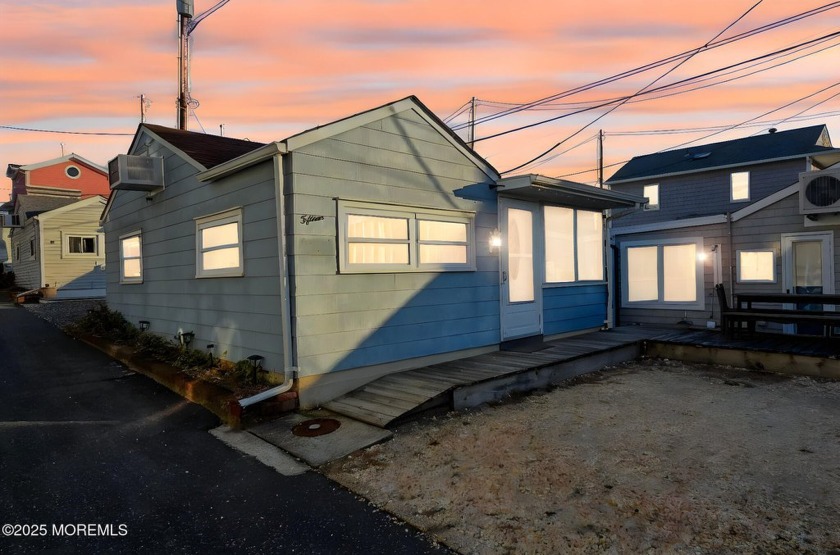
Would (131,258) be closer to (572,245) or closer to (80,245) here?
(572,245)

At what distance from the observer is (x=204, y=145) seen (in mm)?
9008

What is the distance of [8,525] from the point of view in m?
3.27

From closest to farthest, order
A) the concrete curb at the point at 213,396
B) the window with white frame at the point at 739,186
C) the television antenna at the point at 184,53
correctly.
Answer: the concrete curb at the point at 213,396, the television antenna at the point at 184,53, the window with white frame at the point at 739,186

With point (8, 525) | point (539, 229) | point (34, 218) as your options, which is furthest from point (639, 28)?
point (34, 218)

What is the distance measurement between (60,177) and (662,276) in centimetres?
3547

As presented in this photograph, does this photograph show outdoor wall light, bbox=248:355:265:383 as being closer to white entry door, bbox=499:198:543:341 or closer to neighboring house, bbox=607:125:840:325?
white entry door, bbox=499:198:543:341

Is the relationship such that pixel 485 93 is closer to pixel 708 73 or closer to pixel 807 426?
pixel 708 73

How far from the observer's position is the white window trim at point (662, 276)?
11.3 m

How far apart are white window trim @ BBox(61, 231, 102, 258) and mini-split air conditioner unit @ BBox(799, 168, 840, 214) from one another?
26673mm

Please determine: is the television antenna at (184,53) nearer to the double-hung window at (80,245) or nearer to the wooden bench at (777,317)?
the double-hung window at (80,245)

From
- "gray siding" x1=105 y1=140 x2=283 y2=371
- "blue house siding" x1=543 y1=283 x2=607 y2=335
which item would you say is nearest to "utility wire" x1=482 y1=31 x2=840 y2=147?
"blue house siding" x1=543 y1=283 x2=607 y2=335

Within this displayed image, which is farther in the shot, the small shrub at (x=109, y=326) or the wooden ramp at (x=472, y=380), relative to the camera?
the small shrub at (x=109, y=326)

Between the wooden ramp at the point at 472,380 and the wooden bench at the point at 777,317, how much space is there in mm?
2209

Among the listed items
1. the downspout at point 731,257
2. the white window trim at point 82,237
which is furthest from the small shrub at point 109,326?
the downspout at point 731,257
